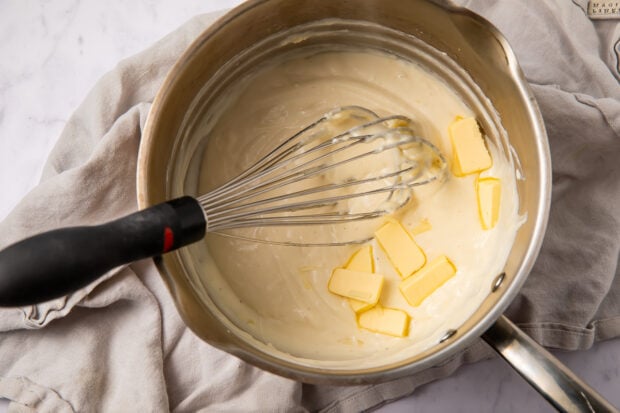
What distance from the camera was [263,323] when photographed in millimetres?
960

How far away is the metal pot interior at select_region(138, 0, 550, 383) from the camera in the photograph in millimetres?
791

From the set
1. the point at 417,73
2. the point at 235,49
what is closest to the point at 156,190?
the point at 235,49

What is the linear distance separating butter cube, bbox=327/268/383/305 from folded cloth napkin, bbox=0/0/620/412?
18cm

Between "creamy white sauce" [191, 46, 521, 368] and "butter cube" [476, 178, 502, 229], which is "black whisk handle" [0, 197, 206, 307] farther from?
"butter cube" [476, 178, 502, 229]

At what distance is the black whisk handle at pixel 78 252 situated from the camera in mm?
636

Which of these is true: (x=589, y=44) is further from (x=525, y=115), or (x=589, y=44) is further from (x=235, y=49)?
(x=235, y=49)

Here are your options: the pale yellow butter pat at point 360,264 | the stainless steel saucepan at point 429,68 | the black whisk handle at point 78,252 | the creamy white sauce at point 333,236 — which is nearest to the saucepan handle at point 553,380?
the stainless steel saucepan at point 429,68

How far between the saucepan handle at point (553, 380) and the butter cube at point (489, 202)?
0.23m

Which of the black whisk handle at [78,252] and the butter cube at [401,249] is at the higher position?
the black whisk handle at [78,252]

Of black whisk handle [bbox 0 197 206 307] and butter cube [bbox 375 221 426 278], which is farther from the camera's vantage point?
butter cube [bbox 375 221 426 278]

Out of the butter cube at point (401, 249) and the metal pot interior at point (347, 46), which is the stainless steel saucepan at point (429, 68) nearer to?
the metal pot interior at point (347, 46)

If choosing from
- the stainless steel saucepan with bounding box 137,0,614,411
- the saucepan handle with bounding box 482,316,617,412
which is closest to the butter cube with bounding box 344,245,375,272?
the stainless steel saucepan with bounding box 137,0,614,411

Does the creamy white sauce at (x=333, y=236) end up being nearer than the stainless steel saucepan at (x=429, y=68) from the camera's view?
No

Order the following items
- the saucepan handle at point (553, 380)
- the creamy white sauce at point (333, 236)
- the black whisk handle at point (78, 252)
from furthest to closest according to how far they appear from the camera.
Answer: the creamy white sauce at point (333, 236), the saucepan handle at point (553, 380), the black whisk handle at point (78, 252)
